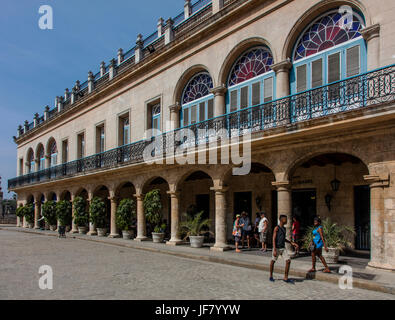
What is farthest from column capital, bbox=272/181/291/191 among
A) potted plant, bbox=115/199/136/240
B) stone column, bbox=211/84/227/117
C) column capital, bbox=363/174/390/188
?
potted plant, bbox=115/199/136/240

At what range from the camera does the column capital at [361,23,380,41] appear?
9805mm

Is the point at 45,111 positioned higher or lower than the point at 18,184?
higher

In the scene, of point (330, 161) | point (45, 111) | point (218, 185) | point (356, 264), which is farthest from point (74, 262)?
point (45, 111)

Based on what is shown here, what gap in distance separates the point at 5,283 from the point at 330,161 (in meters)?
10.5

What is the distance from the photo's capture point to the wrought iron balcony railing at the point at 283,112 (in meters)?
9.26

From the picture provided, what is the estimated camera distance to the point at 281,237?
8.09 metres

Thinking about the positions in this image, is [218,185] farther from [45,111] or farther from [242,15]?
[45,111]

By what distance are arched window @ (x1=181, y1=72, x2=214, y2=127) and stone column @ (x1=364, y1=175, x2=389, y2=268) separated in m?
7.41

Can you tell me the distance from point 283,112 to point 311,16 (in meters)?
3.15

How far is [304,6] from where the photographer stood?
11.7 m

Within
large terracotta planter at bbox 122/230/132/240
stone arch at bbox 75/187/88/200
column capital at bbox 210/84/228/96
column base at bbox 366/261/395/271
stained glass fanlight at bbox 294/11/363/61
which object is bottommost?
large terracotta planter at bbox 122/230/132/240

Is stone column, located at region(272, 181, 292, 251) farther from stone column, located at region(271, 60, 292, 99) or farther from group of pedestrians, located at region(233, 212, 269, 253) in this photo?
stone column, located at region(271, 60, 292, 99)

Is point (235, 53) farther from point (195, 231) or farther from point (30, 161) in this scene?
point (30, 161)

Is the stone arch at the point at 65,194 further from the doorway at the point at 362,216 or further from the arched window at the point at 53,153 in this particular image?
the doorway at the point at 362,216
